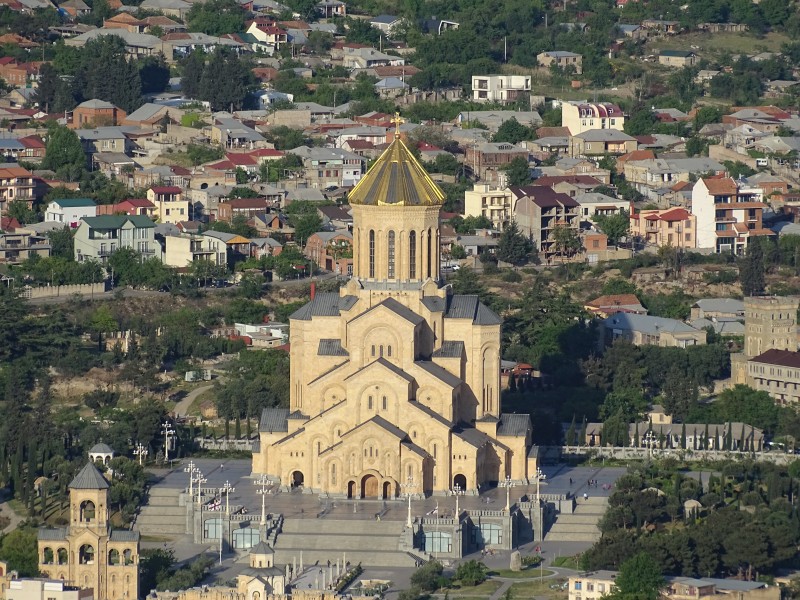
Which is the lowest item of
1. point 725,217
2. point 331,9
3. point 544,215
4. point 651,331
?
point 651,331

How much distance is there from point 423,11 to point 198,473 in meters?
75.4

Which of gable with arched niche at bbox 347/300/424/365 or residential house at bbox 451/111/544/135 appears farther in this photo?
residential house at bbox 451/111/544/135

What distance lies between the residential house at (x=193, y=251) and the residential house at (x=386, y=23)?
41.4 meters

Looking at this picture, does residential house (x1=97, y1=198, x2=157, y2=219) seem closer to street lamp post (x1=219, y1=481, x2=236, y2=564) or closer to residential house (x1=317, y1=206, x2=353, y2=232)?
residential house (x1=317, y1=206, x2=353, y2=232)

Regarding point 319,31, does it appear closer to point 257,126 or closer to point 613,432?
point 257,126

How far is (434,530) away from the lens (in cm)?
8875

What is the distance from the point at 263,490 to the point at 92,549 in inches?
312

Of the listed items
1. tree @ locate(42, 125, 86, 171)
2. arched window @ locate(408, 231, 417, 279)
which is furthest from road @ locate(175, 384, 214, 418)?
tree @ locate(42, 125, 86, 171)

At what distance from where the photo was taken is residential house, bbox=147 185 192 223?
126625mm

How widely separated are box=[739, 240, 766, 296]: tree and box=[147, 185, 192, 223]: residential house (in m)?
21.0

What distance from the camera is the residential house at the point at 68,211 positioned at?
126 m

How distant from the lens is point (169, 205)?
416ft

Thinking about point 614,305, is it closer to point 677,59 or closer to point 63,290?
point 63,290

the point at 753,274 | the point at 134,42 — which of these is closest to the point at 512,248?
the point at 753,274
